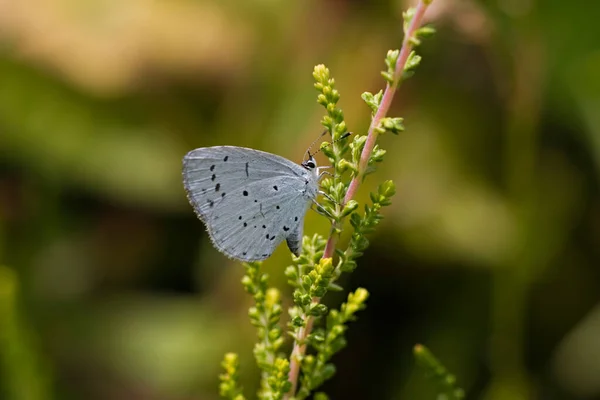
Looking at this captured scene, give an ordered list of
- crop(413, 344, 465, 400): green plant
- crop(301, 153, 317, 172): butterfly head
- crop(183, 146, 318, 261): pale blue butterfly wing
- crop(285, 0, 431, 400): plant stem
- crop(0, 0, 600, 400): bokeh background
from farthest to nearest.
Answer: crop(0, 0, 600, 400): bokeh background, crop(301, 153, 317, 172): butterfly head, crop(183, 146, 318, 261): pale blue butterfly wing, crop(413, 344, 465, 400): green plant, crop(285, 0, 431, 400): plant stem

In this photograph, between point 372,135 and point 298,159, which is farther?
point 298,159

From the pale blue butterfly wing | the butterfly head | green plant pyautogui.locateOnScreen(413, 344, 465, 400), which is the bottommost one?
green plant pyautogui.locateOnScreen(413, 344, 465, 400)

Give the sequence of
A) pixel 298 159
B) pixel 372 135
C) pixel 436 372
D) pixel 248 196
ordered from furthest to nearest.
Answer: pixel 298 159
pixel 248 196
pixel 436 372
pixel 372 135

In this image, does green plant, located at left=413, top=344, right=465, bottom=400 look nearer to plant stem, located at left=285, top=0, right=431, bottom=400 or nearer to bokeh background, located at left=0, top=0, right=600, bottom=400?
plant stem, located at left=285, top=0, right=431, bottom=400

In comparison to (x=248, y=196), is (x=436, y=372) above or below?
below

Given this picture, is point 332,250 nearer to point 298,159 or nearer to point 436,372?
point 436,372

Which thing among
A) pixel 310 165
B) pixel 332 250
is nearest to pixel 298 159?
pixel 310 165

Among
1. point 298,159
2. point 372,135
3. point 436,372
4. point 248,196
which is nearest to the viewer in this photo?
point 372,135

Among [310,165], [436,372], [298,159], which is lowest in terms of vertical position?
[436,372]

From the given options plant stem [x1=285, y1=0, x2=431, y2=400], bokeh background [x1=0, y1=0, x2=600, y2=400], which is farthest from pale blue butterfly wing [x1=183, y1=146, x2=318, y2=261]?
bokeh background [x1=0, y1=0, x2=600, y2=400]
